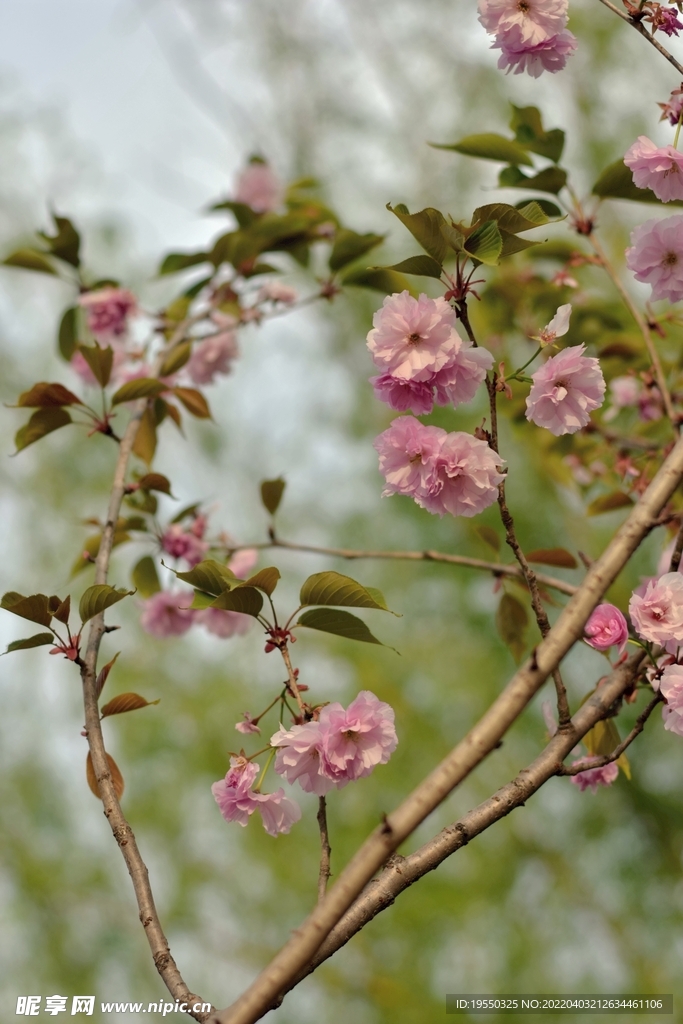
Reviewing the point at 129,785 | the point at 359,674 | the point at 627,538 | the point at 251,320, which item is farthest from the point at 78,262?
the point at 129,785

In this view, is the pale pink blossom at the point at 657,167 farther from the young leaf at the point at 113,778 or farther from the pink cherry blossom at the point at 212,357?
the pink cherry blossom at the point at 212,357

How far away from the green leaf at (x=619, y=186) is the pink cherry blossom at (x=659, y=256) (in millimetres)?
258

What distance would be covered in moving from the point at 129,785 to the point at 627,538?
3483mm

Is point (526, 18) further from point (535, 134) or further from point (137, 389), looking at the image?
point (137, 389)

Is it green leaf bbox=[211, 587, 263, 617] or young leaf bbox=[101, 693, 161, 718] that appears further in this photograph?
young leaf bbox=[101, 693, 161, 718]

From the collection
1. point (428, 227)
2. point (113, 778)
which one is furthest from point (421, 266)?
point (113, 778)

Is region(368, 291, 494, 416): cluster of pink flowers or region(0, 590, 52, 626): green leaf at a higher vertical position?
region(368, 291, 494, 416): cluster of pink flowers

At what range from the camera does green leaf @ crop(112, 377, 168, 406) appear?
2.83ft

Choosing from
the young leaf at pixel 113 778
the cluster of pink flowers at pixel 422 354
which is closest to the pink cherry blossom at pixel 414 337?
the cluster of pink flowers at pixel 422 354

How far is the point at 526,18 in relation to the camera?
0.60 metres

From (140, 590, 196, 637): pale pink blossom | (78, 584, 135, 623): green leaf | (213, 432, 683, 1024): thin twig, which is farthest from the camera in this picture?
(140, 590, 196, 637): pale pink blossom

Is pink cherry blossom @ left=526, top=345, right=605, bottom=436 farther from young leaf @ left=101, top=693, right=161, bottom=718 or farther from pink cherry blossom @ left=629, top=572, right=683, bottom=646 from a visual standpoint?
young leaf @ left=101, top=693, right=161, bottom=718

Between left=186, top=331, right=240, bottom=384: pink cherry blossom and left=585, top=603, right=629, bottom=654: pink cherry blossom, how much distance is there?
758mm

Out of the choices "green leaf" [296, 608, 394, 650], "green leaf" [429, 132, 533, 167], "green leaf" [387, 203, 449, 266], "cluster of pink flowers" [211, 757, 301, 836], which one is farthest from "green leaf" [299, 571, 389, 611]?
"green leaf" [429, 132, 533, 167]
